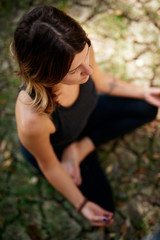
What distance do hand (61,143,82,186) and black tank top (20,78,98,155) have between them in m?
0.25

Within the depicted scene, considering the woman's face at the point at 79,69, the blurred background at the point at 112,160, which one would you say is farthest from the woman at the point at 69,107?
the blurred background at the point at 112,160

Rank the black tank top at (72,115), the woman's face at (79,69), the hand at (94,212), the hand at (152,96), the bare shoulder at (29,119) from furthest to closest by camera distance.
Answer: the hand at (152,96) < the hand at (94,212) < the black tank top at (72,115) < the bare shoulder at (29,119) < the woman's face at (79,69)

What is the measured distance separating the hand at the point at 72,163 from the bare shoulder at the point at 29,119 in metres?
0.74

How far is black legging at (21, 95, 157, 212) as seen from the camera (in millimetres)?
2152

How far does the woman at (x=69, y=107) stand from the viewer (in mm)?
1026

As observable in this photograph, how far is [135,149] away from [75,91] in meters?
1.21

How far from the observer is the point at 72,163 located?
2121mm

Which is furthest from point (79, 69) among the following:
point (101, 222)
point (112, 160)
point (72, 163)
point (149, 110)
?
point (112, 160)

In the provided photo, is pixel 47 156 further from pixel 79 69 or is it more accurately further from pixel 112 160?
pixel 112 160

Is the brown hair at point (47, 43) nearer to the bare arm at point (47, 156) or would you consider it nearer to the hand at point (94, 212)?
the bare arm at point (47, 156)

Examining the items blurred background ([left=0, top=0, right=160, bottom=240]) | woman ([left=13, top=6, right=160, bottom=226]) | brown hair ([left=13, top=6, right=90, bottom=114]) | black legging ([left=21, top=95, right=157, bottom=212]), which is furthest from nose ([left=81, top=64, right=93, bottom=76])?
blurred background ([left=0, top=0, right=160, bottom=240])

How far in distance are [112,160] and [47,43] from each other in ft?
5.88

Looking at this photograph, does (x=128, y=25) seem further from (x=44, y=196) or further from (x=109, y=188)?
(x=44, y=196)

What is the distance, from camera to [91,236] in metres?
2.23
